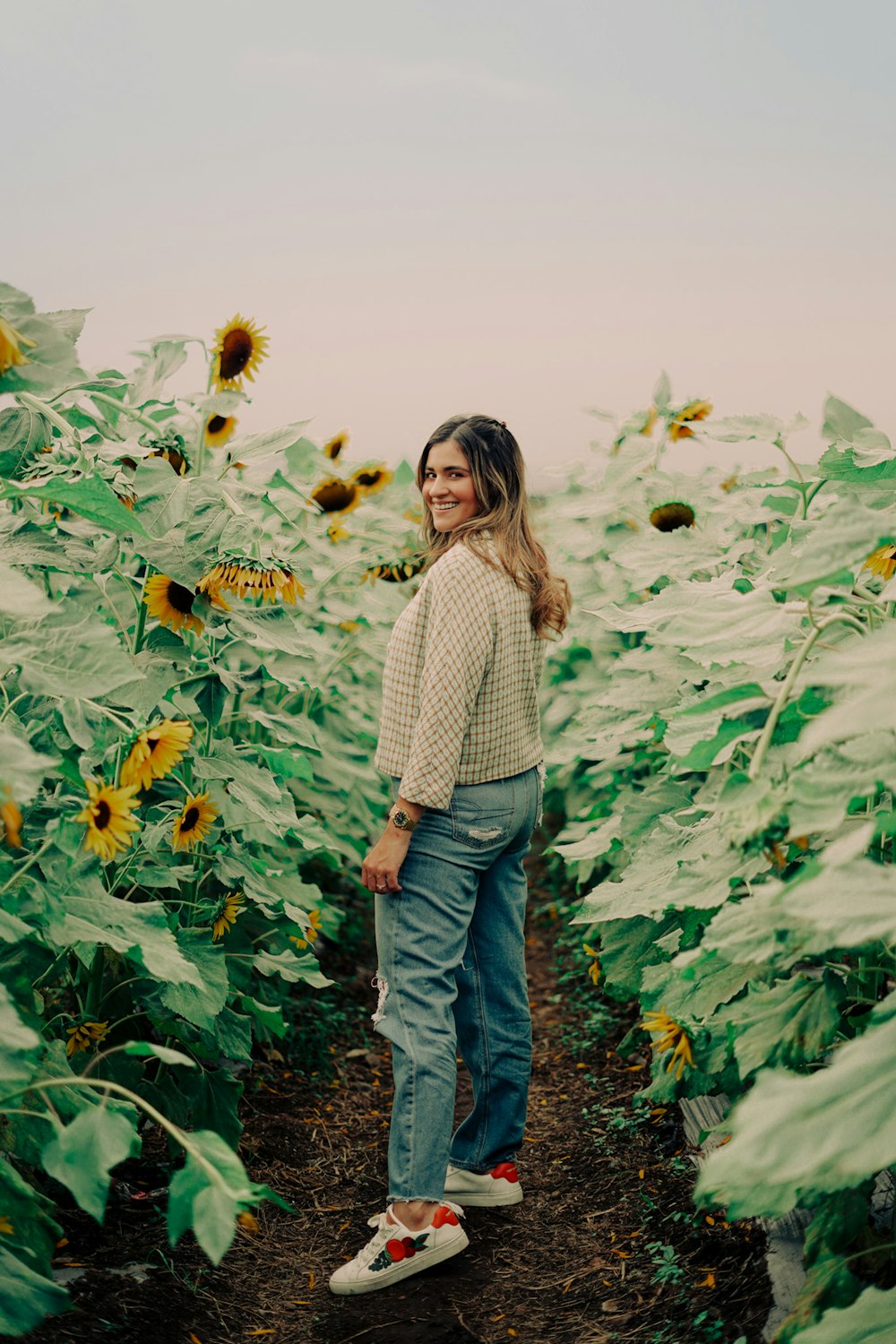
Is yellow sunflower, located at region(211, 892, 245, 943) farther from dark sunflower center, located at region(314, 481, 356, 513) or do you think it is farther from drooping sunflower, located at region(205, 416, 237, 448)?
dark sunflower center, located at region(314, 481, 356, 513)

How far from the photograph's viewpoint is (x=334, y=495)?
3820mm

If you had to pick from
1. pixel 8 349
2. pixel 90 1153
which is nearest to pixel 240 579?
pixel 8 349

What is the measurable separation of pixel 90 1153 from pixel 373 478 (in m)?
3.18

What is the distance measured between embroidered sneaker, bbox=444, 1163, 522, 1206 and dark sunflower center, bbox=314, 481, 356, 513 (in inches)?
79.4

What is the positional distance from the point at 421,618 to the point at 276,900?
2.21 feet

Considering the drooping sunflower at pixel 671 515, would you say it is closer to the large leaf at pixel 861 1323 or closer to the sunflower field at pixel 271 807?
the sunflower field at pixel 271 807

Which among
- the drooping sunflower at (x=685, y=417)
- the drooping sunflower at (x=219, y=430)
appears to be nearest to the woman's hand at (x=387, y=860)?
the drooping sunflower at (x=219, y=430)

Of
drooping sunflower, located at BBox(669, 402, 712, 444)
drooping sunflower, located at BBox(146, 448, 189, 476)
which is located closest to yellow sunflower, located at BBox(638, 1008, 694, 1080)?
→ drooping sunflower, located at BBox(146, 448, 189, 476)

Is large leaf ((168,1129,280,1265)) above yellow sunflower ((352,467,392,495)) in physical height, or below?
below

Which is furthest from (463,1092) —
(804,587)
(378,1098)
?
(804,587)

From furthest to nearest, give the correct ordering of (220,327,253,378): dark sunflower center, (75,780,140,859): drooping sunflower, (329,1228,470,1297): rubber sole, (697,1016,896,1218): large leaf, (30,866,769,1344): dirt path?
(220,327,253,378): dark sunflower center < (329,1228,470,1297): rubber sole < (30,866,769,1344): dirt path < (75,780,140,859): drooping sunflower < (697,1016,896,1218): large leaf

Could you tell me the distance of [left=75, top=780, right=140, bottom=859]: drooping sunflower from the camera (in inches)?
69.2

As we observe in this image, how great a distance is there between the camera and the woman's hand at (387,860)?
92.5 inches

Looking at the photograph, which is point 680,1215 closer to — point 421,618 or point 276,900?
point 276,900
